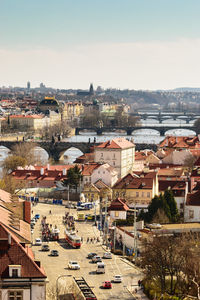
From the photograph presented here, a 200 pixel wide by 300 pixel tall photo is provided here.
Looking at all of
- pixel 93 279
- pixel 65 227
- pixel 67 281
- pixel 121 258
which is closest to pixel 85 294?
pixel 67 281

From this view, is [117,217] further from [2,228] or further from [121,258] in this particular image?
[2,228]

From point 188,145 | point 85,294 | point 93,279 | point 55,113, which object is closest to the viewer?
point 85,294

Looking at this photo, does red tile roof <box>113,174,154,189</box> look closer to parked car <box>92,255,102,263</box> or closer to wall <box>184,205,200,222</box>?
wall <box>184,205,200,222</box>

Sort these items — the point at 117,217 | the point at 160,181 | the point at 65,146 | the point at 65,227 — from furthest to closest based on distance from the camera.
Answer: the point at 65,146, the point at 160,181, the point at 117,217, the point at 65,227

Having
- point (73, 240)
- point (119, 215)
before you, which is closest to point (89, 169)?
point (119, 215)

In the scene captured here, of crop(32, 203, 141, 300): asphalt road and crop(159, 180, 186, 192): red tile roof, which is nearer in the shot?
crop(32, 203, 141, 300): asphalt road

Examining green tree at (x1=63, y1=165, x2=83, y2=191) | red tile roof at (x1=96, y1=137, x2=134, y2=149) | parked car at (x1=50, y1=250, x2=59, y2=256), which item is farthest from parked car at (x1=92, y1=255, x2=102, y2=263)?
red tile roof at (x1=96, y1=137, x2=134, y2=149)

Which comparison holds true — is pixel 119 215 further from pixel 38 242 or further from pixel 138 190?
pixel 38 242
